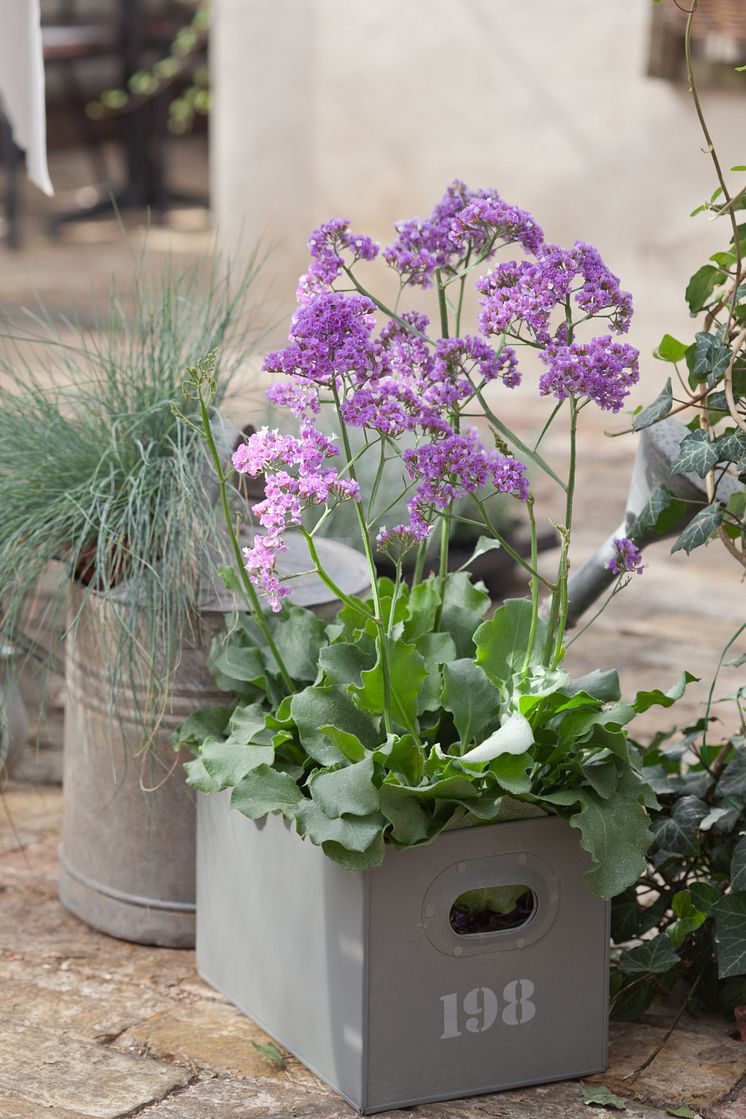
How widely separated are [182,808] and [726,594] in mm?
2160

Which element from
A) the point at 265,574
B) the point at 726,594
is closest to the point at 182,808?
the point at 265,574

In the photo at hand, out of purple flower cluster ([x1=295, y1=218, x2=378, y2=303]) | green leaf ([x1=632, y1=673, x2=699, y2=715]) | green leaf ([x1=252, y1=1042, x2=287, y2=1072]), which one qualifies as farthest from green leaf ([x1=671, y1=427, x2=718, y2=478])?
green leaf ([x1=252, y1=1042, x2=287, y2=1072])

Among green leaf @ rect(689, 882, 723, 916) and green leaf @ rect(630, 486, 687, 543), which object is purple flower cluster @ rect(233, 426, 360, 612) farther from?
green leaf @ rect(689, 882, 723, 916)

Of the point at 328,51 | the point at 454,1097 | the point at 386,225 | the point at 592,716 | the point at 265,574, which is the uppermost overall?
the point at 328,51

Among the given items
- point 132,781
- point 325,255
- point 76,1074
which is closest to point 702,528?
point 325,255

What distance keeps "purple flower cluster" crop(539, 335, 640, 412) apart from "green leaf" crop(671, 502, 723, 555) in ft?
0.71

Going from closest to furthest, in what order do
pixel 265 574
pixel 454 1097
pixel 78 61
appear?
pixel 265 574, pixel 454 1097, pixel 78 61

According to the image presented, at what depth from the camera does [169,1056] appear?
6.40 feet

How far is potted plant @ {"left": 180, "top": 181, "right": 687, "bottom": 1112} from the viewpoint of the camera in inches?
66.6

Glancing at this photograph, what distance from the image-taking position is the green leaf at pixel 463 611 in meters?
2.02

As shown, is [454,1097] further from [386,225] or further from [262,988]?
[386,225]

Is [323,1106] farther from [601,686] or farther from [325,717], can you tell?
[601,686]

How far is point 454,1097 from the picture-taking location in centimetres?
184

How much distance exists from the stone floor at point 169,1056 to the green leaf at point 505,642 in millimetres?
513
